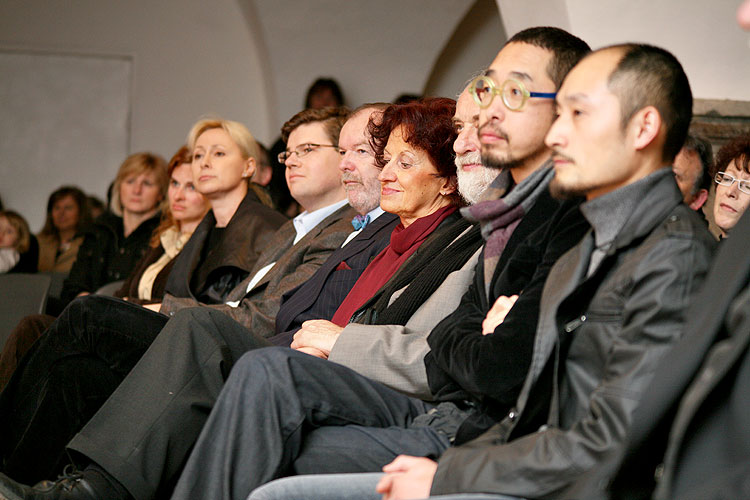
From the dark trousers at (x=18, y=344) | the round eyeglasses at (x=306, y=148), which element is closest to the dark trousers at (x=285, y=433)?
the dark trousers at (x=18, y=344)

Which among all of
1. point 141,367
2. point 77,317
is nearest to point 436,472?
point 141,367

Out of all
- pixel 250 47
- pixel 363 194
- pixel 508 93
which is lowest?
pixel 363 194

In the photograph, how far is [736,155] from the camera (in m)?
2.74

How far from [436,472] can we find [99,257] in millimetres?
4160

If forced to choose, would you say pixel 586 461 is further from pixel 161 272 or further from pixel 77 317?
pixel 161 272

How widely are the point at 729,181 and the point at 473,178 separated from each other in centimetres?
74

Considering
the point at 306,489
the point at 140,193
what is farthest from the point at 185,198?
the point at 306,489

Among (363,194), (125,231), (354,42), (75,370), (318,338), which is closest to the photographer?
(318,338)

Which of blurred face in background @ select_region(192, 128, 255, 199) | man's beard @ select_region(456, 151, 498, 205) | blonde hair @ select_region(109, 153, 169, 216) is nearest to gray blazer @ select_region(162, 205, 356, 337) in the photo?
blurred face in background @ select_region(192, 128, 255, 199)

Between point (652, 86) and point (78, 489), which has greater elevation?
point (652, 86)

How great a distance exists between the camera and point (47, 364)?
114 inches

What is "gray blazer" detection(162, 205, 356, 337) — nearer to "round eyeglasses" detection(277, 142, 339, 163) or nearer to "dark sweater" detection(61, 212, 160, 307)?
"round eyeglasses" detection(277, 142, 339, 163)

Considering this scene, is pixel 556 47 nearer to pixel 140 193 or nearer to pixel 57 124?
pixel 140 193

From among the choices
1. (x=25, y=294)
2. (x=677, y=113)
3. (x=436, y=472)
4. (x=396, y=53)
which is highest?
(x=396, y=53)
